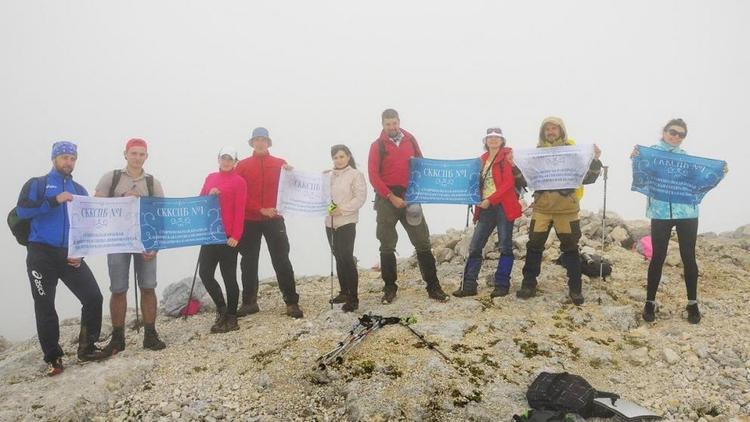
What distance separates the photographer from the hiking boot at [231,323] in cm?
855

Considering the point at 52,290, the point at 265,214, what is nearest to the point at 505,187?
the point at 265,214

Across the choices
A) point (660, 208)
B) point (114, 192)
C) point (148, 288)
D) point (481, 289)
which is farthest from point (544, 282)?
point (114, 192)

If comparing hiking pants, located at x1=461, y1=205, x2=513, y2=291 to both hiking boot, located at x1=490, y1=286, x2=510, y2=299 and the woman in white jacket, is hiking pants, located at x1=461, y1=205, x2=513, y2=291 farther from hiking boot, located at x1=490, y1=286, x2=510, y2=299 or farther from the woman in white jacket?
the woman in white jacket

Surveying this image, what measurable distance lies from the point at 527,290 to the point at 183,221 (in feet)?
21.9

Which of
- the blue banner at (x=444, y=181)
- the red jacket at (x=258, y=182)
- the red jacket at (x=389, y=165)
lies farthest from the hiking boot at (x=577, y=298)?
the red jacket at (x=258, y=182)

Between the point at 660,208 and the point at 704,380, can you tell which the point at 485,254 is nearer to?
the point at 660,208

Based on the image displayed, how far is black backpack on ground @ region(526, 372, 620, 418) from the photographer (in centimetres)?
557

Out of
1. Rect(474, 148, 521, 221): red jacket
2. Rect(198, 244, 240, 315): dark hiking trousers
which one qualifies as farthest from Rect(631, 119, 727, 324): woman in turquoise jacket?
Rect(198, 244, 240, 315): dark hiking trousers

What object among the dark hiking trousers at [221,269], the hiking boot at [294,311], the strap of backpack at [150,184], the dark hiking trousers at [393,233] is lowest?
the hiking boot at [294,311]

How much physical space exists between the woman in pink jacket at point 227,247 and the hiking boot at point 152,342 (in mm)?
885

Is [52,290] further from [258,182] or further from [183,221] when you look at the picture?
[258,182]

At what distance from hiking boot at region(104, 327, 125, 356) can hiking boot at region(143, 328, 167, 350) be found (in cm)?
36

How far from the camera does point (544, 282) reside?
10.1 m

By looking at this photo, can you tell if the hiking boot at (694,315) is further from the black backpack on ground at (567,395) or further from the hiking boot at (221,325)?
the hiking boot at (221,325)
